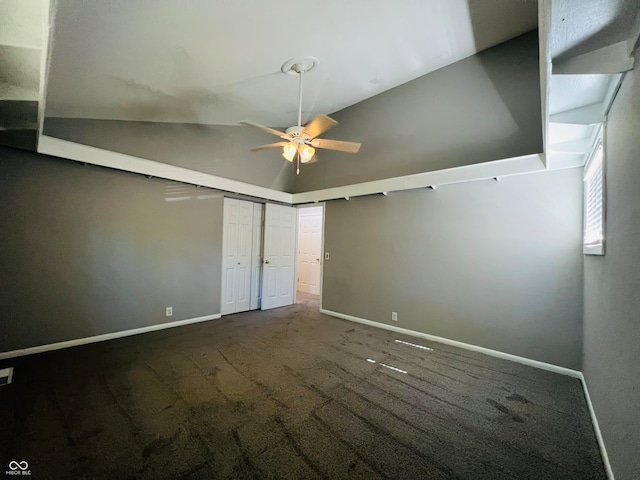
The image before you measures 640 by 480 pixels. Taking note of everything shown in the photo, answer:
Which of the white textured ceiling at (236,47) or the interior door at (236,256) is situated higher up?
the white textured ceiling at (236,47)

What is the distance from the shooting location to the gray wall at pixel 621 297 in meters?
1.23

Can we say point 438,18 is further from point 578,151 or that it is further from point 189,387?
point 189,387

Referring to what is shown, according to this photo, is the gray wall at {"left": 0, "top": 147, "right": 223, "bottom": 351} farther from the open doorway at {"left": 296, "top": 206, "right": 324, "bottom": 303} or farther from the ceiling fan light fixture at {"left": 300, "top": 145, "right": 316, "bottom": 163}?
the open doorway at {"left": 296, "top": 206, "right": 324, "bottom": 303}

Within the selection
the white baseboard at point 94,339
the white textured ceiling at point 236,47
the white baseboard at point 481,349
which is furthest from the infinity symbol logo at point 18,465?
the white baseboard at point 481,349

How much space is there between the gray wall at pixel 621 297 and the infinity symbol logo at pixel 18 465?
10.3 ft

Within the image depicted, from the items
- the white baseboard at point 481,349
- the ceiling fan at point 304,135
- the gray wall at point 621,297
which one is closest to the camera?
the gray wall at point 621,297

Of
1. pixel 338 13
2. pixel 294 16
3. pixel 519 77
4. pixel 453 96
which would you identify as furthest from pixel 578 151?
pixel 294 16

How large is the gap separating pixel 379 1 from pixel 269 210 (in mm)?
3603

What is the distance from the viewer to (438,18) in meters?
2.82

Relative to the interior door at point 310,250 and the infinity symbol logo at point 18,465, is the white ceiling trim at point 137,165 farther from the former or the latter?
the infinity symbol logo at point 18,465

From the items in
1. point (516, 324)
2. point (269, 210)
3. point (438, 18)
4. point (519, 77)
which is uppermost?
point (438, 18)

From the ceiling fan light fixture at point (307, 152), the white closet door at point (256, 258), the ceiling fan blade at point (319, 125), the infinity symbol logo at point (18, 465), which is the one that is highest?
the ceiling fan blade at point (319, 125)

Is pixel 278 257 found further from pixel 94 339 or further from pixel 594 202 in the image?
pixel 594 202

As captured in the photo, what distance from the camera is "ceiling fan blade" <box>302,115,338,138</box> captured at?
2.39 meters
